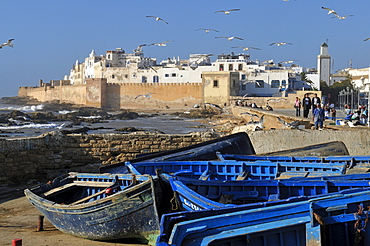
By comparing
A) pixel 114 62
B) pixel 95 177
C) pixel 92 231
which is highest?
pixel 114 62

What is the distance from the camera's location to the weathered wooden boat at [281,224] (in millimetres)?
4371

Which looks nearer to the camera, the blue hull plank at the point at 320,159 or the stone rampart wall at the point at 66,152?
the blue hull plank at the point at 320,159

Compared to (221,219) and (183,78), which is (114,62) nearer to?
(183,78)

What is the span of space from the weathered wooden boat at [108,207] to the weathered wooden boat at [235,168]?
0.71 metres

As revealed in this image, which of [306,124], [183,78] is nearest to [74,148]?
[306,124]

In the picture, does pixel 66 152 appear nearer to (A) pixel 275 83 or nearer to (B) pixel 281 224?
(B) pixel 281 224

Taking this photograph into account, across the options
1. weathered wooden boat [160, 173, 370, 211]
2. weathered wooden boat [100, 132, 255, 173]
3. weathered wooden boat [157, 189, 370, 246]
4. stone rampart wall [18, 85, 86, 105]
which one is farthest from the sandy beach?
stone rampart wall [18, 85, 86, 105]

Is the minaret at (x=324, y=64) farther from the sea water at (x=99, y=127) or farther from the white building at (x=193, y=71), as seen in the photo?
the sea water at (x=99, y=127)

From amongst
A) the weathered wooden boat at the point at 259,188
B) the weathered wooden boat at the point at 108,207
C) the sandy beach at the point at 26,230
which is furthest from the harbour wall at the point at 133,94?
the weathered wooden boat at the point at 259,188

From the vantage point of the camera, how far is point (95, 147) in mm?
10375

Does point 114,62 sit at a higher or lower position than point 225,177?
higher

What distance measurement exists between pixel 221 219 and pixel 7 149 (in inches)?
240

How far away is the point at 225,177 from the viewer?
24.7 feet

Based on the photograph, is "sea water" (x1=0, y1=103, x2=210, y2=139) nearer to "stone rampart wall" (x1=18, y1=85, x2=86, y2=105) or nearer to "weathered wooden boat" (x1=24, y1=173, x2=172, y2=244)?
"weathered wooden boat" (x1=24, y1=173, x2=172, y2=244)
